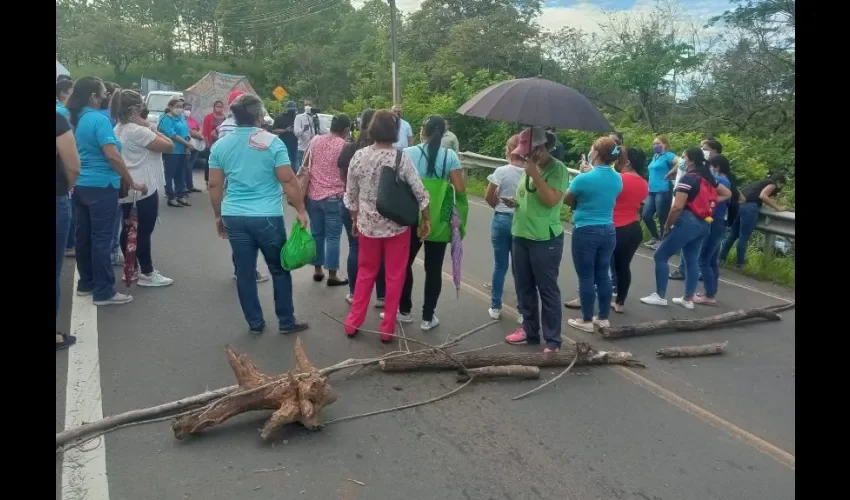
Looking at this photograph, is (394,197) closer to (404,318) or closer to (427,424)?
(404,318)

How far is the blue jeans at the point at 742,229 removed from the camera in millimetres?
8812

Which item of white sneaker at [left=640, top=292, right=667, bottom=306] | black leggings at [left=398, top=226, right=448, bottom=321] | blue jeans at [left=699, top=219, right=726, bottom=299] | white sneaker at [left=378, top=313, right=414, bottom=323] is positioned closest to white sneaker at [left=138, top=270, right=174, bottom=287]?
A: white sneaker at [left=378, top=313, right=414, bottom=323]

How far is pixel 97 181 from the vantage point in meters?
6.15

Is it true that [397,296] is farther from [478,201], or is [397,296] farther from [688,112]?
[688,112]

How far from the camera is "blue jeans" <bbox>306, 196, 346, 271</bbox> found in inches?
279

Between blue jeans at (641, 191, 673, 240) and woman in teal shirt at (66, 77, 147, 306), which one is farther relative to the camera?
blue jeans at (641, 191, 673, 240)

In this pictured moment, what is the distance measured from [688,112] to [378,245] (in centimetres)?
1391

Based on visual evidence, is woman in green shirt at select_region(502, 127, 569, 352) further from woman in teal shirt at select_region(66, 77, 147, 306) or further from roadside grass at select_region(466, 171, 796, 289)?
woman in teal shirt at select_region(66, 77, 147, 306)

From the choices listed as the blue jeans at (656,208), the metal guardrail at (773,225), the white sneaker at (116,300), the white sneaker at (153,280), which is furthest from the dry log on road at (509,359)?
the blue jeans at (656,208)

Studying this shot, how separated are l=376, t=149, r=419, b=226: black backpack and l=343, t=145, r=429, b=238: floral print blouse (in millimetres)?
51

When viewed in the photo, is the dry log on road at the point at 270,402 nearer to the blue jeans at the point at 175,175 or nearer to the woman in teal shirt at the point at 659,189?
the woman in teal shirt at the point at 659,189

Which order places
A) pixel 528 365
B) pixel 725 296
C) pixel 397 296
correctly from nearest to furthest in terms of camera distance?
pixel 528 365, pixel 397 296, pixel 725 296

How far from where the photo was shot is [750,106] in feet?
48.3

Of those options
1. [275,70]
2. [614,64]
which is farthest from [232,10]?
[614,64]
